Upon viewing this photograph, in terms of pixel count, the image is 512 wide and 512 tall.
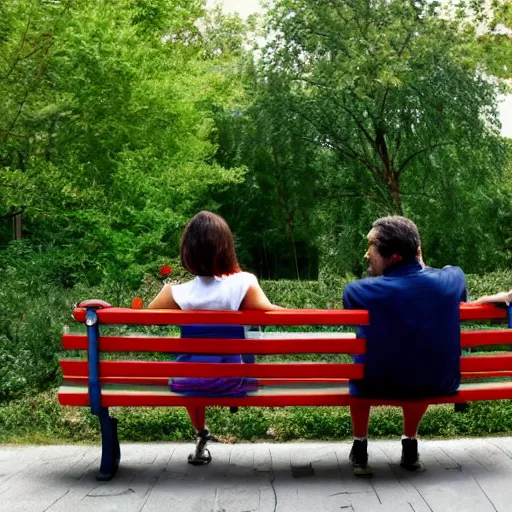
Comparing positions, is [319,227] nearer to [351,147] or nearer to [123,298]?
[351,147]

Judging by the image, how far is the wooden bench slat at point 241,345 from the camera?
14.3 feet

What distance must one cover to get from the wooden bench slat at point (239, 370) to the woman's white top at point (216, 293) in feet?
1.13

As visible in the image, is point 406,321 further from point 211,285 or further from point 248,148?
point 248,148

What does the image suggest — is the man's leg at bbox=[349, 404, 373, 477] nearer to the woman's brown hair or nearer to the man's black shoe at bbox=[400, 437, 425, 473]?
the man's black shoe at bbox=[400, 437, 425, 473]

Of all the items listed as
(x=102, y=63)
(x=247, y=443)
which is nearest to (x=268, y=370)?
(x=247, y=443)

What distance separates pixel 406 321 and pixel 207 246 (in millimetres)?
1053

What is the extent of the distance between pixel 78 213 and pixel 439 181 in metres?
12.0

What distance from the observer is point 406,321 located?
438cm

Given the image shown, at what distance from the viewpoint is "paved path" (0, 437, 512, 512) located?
4.06 m

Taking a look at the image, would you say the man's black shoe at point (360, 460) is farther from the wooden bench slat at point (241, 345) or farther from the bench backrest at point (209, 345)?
the wooden bench slat at point (241, 345)

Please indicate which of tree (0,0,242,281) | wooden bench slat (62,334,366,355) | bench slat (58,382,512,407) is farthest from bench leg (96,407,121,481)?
tree (0,0,242,281)

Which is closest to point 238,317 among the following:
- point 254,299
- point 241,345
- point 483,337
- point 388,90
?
point 241,345

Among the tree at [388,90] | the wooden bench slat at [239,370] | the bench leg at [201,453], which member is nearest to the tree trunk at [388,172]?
the tree at [388,90]

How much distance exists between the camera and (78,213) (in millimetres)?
15844
